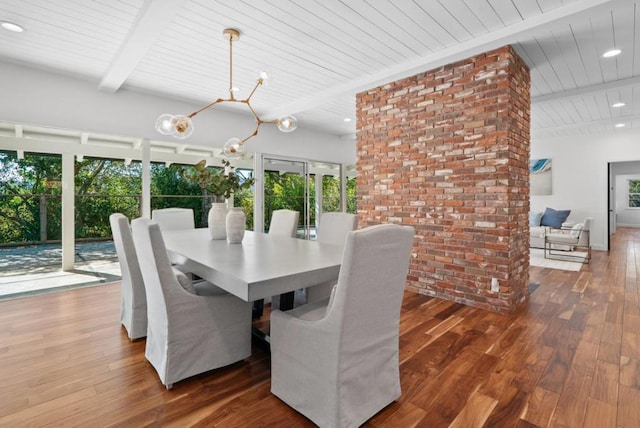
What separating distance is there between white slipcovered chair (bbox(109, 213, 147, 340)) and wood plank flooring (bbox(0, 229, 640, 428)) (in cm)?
13

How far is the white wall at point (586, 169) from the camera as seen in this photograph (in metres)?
6.51

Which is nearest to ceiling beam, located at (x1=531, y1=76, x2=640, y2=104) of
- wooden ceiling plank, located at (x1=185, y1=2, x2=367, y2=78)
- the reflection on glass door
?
wooden ceiling plank, located at (x1=185, y1=2, x2=367, y2=78)

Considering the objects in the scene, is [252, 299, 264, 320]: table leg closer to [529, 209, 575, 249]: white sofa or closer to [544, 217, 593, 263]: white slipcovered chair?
[544, 217, 593, 263]: white slipcovered chair

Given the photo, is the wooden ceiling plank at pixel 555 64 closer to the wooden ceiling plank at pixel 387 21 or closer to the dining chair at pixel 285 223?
the wooden ceiling plank at pixel 387 21

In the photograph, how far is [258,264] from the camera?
1.78 meters

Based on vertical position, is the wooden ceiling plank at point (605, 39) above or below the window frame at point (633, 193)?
above

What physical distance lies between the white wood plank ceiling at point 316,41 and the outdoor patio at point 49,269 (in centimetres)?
207

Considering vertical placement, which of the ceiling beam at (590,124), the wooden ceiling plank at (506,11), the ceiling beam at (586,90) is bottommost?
the ceiling beam at (586,90)

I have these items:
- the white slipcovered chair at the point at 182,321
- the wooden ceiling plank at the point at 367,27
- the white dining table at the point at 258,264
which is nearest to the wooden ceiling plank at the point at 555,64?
the wooden ceiling plank at the point at 367,27

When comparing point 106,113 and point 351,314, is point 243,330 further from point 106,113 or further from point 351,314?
point 106,113

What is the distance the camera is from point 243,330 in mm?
2070

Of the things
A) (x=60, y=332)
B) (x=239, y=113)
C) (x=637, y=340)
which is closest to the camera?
(x=637, y=340)

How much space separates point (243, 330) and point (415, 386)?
1089 mm

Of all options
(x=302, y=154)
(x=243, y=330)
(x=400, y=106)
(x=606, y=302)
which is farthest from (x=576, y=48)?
(x=302, y=154)
